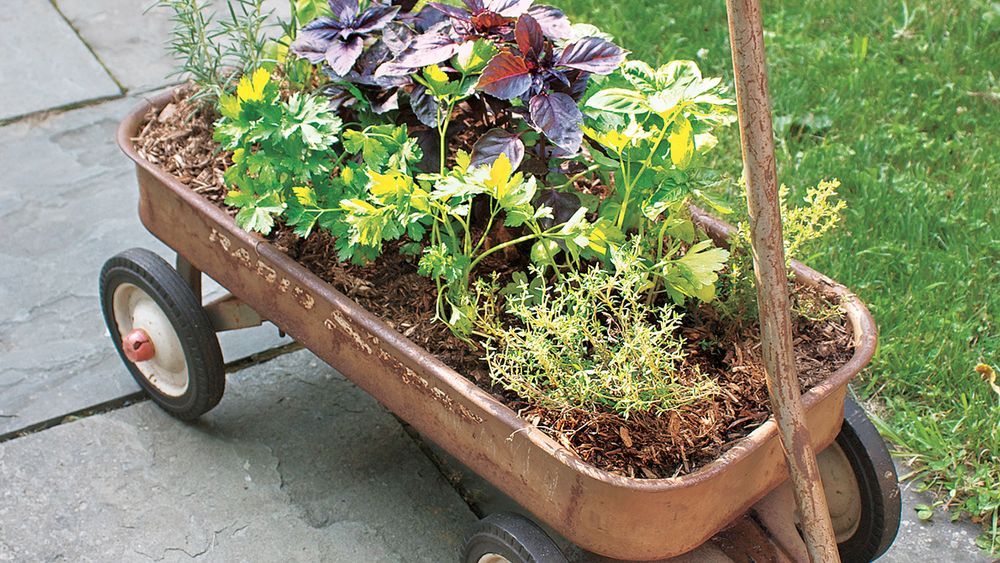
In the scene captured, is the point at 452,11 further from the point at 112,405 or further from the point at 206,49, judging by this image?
the point at 112,405

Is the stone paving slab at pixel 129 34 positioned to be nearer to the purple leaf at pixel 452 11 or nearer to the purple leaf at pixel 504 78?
the purple leaf at pixel 452 11

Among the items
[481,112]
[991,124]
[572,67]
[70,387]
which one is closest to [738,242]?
[572,67]

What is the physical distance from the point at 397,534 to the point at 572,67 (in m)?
1.09

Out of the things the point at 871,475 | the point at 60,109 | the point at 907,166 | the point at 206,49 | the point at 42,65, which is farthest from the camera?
the point at 42,65

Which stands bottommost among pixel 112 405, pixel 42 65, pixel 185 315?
pixel 112 405

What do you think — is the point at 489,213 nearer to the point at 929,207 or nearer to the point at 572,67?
the point at 572,67

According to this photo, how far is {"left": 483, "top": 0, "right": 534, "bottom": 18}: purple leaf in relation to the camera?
200cm

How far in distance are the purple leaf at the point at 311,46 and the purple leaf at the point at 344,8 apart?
0.19ft

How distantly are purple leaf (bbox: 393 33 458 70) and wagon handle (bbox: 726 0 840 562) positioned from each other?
568mm

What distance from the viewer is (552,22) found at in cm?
199

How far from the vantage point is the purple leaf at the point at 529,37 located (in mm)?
1891

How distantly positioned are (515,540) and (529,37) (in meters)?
0.87

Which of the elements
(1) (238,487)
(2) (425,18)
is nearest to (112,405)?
(1) (238,487)

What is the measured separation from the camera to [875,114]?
3535 mm
